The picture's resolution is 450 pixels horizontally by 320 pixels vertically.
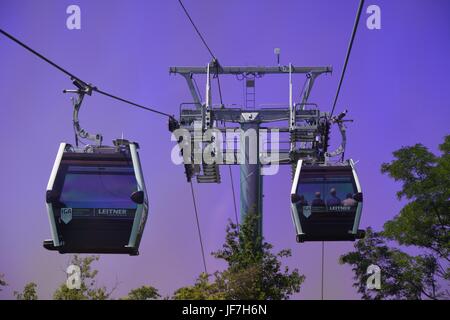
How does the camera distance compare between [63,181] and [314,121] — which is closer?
[63,181]

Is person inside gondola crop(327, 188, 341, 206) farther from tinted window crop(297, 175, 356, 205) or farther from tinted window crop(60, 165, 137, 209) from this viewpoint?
tinted window crop(60, 165, 137, 209)

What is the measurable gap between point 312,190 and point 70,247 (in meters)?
5.35

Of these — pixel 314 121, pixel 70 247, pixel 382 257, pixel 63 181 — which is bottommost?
pixel 382 257

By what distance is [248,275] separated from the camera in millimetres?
20719

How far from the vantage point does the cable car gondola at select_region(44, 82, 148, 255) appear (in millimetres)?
13969

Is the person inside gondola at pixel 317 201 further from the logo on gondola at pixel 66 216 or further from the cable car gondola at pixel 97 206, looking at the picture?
the logo on gondola at pixel 66 216

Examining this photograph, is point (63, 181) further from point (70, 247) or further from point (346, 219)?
point (346, 219)

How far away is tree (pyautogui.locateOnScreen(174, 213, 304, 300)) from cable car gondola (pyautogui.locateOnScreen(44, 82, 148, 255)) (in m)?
4.59

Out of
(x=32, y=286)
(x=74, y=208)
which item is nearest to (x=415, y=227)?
(x=32, y=286)

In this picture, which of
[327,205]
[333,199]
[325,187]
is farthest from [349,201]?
[325,187]

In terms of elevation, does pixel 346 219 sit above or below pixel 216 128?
below

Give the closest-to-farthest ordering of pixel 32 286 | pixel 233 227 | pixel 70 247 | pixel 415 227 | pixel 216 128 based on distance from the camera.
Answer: pixel 70 247 < pixel 32 286 < pixel 216 128 < pixel 233 227 < pixel 415 227
